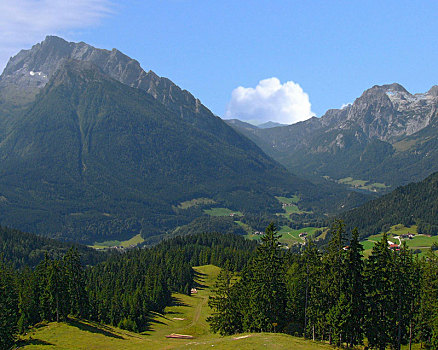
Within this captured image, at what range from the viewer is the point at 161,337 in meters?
113

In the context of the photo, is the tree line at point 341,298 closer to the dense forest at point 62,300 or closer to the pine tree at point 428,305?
the pine tree at point 428,305

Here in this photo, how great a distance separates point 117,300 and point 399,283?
247 ft

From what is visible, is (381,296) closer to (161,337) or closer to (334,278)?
(334,278)

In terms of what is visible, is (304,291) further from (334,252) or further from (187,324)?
(187,324)

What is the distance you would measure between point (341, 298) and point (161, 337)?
53.7 m

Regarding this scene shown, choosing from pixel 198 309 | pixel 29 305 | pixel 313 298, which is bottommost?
pixel 198 309

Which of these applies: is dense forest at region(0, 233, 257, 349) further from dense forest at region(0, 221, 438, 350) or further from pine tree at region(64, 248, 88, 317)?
dense forest at region(0, 221, 438, 350)

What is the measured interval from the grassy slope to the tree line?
23.3ft

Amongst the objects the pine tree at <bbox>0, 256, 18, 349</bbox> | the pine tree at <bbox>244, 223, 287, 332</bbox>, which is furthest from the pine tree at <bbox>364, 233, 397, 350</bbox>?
the pine tree at <bbox>0, 256, 18, 349</bbox>

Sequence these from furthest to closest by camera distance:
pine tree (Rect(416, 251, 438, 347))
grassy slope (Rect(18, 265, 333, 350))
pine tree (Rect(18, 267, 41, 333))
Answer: pine tree (Rect(18, 267, 41, 333)), pine tree (Rect(416, 251, 438, 347)), grassy slope (Rect(18, 265, 333, 350))

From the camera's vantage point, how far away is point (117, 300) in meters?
125

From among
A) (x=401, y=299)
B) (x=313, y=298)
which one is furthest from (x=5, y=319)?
(x=401, y=299)

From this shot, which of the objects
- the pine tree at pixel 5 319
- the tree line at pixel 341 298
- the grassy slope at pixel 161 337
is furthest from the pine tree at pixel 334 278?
the pine tree at pixel 5 319

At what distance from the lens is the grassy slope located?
232ft
